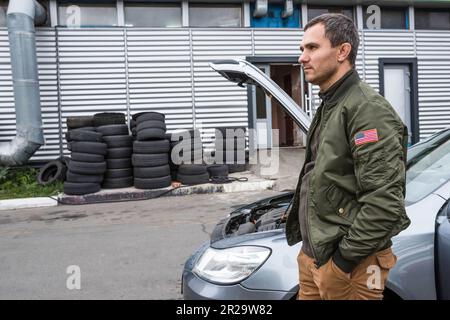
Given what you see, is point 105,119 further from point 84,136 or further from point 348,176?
point 348,176

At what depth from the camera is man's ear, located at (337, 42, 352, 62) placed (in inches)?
75.2

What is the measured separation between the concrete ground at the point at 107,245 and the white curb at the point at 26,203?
0.32 metres

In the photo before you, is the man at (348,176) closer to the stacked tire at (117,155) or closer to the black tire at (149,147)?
the black tire at (149,147)

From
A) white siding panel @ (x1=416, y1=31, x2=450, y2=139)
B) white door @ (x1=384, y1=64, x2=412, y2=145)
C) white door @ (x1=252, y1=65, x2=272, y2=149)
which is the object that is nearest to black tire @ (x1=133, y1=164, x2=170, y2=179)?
white door @ (x1=252, y1=65, x2=272, y2=149)

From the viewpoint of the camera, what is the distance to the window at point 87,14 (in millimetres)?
12469

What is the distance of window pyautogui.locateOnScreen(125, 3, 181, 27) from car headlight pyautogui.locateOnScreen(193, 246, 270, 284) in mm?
11747

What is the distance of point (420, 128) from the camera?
15.0 m

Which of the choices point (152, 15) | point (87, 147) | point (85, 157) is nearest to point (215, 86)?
point (152, 15)

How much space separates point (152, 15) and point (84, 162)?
19.7 ft

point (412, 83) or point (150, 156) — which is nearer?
point (150, 156)

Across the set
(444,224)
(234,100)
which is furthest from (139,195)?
(444,224)

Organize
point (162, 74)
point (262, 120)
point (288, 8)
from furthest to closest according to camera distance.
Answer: point (262, 120) < point (288, 8) < point (162, 74)

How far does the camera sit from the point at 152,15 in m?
13.1

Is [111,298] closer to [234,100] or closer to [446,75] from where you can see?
[234,100]
